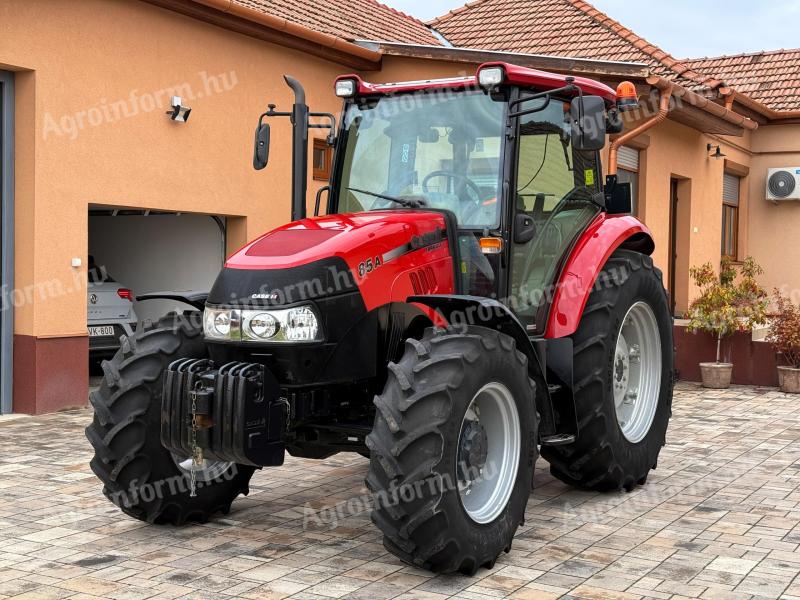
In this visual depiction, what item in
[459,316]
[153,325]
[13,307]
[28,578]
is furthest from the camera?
[13,307]

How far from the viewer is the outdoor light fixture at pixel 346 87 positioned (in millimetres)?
5863

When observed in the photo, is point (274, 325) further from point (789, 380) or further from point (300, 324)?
point (789, 380)

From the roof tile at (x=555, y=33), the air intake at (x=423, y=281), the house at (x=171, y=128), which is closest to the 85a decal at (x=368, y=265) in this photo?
the air intake at (x=423, y=281)

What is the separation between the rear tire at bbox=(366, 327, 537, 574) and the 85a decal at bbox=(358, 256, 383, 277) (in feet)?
1.36

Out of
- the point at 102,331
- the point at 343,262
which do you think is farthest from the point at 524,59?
the point at 343,262

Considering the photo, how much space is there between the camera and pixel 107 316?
10.9 meters

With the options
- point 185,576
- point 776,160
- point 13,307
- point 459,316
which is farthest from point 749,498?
point 776,160

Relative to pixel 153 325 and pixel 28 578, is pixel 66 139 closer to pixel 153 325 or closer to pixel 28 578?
pixel 153 325

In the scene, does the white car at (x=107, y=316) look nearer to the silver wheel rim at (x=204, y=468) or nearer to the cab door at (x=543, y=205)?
the silver wheel rim at (x=204, y=468)

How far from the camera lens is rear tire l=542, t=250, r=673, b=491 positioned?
19.0 ft

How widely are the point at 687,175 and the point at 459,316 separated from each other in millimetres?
12136

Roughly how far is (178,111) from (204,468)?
5538mm

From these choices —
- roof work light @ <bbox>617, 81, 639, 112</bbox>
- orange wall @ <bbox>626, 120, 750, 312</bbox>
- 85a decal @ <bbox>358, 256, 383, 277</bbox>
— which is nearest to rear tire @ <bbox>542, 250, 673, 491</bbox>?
roof work light @ <bbox>617, 81, 639, 112</bbox>

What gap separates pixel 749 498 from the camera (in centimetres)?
616
